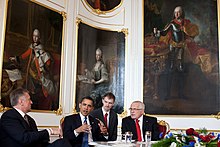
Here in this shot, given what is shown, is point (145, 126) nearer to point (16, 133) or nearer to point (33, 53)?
point (16, 133)

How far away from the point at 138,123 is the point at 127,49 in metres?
3.76

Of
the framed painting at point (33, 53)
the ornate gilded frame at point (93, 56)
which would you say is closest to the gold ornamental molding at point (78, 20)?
the ornate gilded frame at point (93, 56)

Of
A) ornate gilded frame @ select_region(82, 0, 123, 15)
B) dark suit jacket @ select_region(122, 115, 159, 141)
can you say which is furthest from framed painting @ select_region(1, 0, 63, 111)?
dark suit jacket @ select_region(122, 115, 159, 141)

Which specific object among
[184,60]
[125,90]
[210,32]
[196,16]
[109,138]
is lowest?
[109,138]

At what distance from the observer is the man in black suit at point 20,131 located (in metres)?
4.08

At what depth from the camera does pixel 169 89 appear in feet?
27.1

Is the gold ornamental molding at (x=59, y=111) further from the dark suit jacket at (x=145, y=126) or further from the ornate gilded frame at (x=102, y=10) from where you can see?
the ornate gilded frame at (x=102, y=10)

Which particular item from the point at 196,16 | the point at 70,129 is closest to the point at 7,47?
the point at 70,129

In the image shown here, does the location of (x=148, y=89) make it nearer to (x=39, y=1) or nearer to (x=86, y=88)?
(x=86, y=88)

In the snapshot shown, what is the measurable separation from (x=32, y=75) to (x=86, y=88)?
1.96m

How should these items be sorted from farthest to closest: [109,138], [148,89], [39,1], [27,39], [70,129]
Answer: [148,89]
[39,1]
[27,39]
[109,138]
[70,129]

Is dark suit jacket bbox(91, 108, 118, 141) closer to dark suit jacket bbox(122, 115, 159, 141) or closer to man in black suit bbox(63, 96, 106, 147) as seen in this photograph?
dark suit jacket bbox(122, 115, 159, 141)

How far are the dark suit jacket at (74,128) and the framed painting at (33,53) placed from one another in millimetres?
1695

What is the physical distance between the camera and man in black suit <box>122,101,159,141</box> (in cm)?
564
